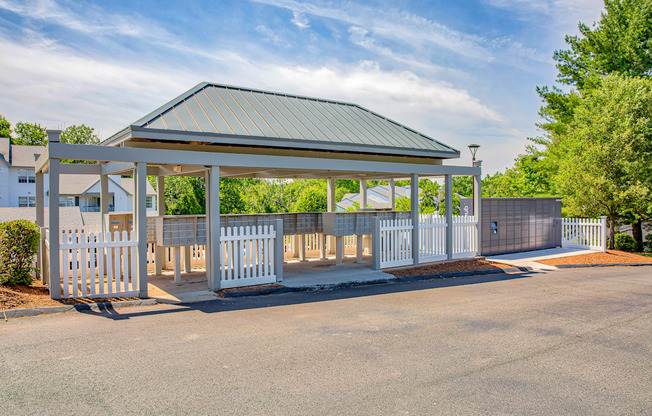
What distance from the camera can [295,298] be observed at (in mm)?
9047

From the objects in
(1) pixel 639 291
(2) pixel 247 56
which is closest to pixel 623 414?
(1) pixel 639 291

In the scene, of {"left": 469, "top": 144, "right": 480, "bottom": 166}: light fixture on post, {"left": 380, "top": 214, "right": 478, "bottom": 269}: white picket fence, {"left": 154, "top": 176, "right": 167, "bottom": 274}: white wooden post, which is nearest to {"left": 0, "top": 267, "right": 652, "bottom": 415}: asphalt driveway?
{"left": 380, "top": 214, "right": 478, "bottom": 269}: white picket fence

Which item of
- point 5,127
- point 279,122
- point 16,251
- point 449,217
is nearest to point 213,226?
point 279,122

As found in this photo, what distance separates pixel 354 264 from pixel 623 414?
9859 millimetres

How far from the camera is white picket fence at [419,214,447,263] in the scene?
13266 millimetres

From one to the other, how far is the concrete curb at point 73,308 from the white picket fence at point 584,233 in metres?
17.8

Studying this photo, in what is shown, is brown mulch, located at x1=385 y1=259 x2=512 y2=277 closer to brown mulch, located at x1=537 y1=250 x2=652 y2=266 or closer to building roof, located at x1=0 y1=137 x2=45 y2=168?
brown mulch, located at x1=537 y1=250 x2=652 y2=266

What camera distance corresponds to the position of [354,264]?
13.5 meters

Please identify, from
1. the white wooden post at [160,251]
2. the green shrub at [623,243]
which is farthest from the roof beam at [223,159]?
the green shrub at [623,243]

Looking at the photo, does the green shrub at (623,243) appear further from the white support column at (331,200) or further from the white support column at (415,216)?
the white support column at (331,200)

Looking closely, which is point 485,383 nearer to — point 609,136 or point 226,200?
point 609,136

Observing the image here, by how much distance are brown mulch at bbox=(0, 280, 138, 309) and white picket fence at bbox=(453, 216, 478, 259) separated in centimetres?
1053

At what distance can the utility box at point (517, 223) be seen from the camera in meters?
15.8

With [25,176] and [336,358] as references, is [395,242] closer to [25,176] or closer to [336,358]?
[336,358]
